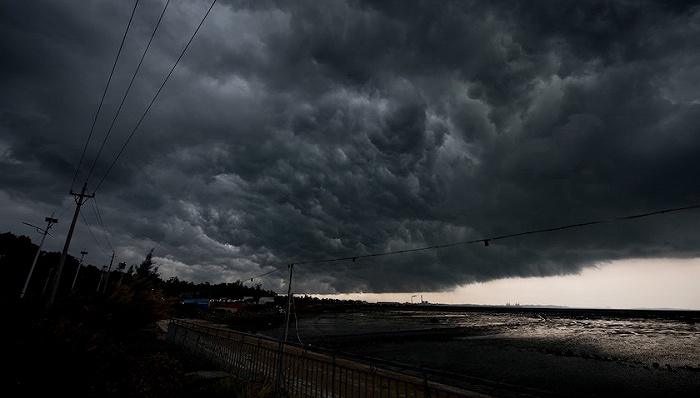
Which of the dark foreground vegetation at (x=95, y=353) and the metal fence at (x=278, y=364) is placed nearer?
the dark foreground vegetation at (x=95, y=353)

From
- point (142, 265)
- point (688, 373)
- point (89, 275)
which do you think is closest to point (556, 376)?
point (688, 373)

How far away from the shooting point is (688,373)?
2733cm

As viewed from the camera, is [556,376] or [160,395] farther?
[556,376]

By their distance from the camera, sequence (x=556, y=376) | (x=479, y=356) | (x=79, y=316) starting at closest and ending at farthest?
1. (x=79, y=316)
2. (x=556, y=376)
3. (x=479, y=356)

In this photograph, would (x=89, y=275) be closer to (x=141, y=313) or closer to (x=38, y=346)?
(x=141, y=313)

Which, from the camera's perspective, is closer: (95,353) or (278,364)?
(95,353)

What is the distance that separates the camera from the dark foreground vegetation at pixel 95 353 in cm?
490

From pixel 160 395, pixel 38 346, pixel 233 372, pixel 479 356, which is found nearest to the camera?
pixel 38 346

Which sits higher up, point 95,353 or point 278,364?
point 95,353

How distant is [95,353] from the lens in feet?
18.8

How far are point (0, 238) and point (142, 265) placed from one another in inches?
1163

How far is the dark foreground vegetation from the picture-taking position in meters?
4.90

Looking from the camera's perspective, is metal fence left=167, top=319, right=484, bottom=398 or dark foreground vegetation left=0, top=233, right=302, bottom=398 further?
metal fence left=167, top=319, right=484, bottom=398

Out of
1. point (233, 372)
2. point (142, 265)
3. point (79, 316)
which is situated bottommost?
point (233, 372)
